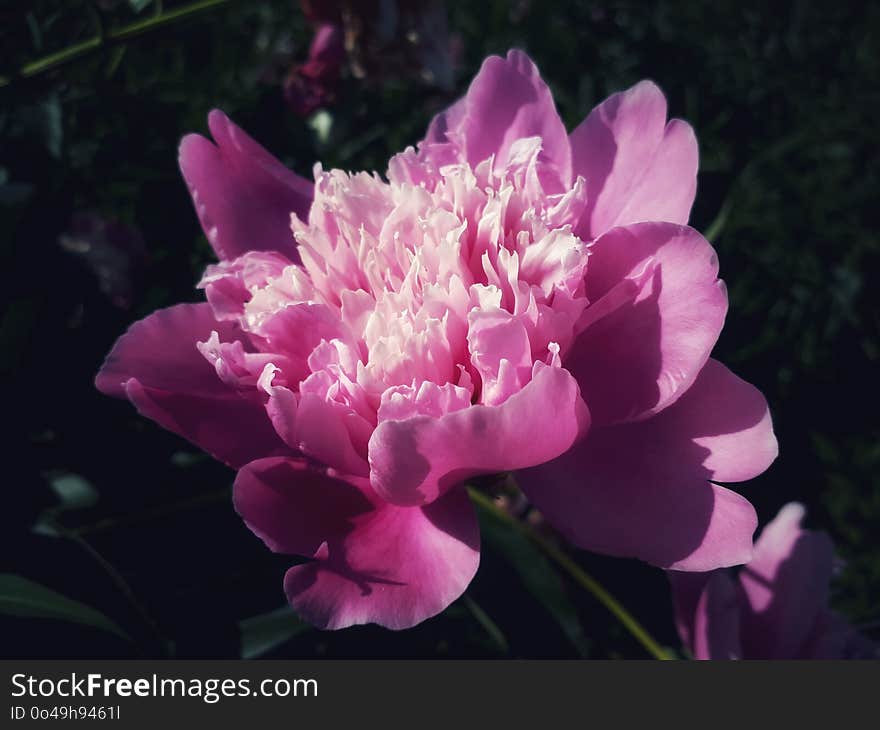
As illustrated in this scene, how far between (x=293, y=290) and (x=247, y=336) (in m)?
0.05

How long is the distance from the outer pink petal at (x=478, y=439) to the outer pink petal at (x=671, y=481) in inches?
1.5

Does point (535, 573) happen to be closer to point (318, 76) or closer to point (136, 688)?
point (136, 688)

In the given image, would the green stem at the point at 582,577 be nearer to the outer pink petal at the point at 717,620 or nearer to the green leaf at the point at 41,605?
the outer pink petal at the point at 717,620

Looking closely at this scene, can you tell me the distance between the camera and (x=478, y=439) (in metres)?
0.42

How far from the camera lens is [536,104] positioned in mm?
564

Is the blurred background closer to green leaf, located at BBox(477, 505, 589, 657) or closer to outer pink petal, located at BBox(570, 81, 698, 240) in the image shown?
green leaf, located at BBox(477, 505, 589, 657)

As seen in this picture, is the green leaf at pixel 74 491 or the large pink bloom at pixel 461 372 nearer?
the large pink bloom at pixel 461 372

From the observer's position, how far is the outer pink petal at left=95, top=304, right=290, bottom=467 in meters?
0.49

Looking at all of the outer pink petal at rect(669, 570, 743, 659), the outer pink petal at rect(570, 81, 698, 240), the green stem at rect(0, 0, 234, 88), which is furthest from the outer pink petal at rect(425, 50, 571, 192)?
the outer pink petal at rect(669, 570, 743, 659)

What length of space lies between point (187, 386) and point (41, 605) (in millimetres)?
137

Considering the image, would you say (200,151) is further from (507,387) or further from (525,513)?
(525,513)

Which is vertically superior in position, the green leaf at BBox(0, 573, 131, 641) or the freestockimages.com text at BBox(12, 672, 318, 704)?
the green leaf at BBox(0, 573, 131, 641)

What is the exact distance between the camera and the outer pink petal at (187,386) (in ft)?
1.60

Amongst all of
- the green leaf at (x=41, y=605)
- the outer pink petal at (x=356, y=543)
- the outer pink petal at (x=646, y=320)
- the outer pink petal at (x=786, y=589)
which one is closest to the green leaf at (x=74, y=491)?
the green leaf at (x=41, y=605)
